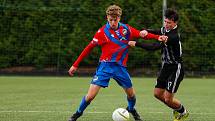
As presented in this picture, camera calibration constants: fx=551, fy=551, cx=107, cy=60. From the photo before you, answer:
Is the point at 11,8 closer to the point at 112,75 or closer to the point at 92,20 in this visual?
the point at 92,20

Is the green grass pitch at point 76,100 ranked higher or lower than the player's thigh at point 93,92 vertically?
lower

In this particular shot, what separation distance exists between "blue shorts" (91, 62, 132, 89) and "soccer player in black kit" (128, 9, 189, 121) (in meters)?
0.57

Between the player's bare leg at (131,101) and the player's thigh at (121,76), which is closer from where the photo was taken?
the player's thigh at (121,76)

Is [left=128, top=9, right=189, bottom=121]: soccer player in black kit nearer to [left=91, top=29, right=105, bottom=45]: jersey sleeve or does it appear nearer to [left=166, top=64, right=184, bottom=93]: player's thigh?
[left=166, top=64, right=184, bottom=93]: player's thigh

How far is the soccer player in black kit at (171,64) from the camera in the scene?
319 inches

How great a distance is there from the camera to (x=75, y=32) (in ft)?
62.9

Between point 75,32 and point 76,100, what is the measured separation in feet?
26.0

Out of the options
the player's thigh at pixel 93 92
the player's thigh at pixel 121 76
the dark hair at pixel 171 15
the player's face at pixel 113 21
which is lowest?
the player's thigh at pixel 93 92

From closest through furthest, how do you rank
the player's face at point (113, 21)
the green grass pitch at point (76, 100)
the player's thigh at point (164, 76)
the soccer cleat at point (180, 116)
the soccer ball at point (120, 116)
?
the soccer ball at point (120, 116), the player's face at point (113, 21), the player's thigh at point (164, 76), the soccer cleat at point (180, 116), the green grass pitch at point (76, 100)

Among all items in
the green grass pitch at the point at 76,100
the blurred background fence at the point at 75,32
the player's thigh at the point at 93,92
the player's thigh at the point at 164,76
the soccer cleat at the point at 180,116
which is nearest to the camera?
the player's thigh at the point at 93,92

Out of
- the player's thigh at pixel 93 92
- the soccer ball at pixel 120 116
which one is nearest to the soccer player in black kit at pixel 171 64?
the soccer ball at pixel 120 116

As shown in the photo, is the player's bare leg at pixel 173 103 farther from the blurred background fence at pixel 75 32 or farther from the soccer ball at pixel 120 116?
the blurred background fence at pixel 75 32

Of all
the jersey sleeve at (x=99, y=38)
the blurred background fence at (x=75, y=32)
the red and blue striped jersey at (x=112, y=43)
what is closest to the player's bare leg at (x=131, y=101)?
the red and blue striped jersey at (x=112, y=43)

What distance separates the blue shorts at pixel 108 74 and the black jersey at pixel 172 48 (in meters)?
0.66
